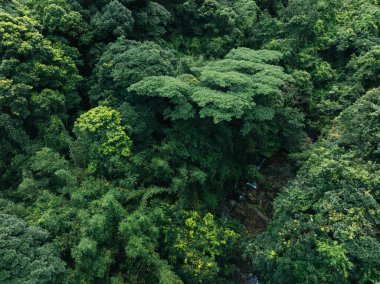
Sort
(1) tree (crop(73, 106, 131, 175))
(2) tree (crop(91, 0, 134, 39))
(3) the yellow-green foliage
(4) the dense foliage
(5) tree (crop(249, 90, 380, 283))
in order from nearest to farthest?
(5) tree (crop(249, 90, 380, 283)) → (4) the dense foliage → (3) the yellow-green foliage → (1) tree (crop(73, 106, 131, 175)) → (2) tree (crop(91, 0, 134, 39))

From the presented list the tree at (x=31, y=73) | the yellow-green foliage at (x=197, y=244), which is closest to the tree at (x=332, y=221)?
the yellow-green foliage at (x=197, y=244)

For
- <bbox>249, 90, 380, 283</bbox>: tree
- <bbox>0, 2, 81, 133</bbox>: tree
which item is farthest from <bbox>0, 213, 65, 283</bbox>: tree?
<bbox>249, 90, 380, 283</bbox>: tree

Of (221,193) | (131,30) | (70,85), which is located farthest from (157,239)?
(131,30)

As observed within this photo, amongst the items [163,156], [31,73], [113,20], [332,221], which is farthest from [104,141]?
[332,221]

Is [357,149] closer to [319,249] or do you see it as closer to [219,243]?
[319,249]

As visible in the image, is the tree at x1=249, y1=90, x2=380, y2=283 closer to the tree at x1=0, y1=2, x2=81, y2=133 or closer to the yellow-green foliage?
the yellow-green foliage

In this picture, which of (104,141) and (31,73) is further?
(31,73)

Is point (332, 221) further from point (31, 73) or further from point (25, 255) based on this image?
point (31, 73)

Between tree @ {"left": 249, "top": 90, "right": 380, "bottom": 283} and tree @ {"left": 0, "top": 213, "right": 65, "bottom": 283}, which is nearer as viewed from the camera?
tree @ {"left": 0, "top": 213, "right": 65, "bottom": 283}

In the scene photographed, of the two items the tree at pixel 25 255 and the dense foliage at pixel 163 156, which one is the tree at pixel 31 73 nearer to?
the dense foliage at pixel 163 156
